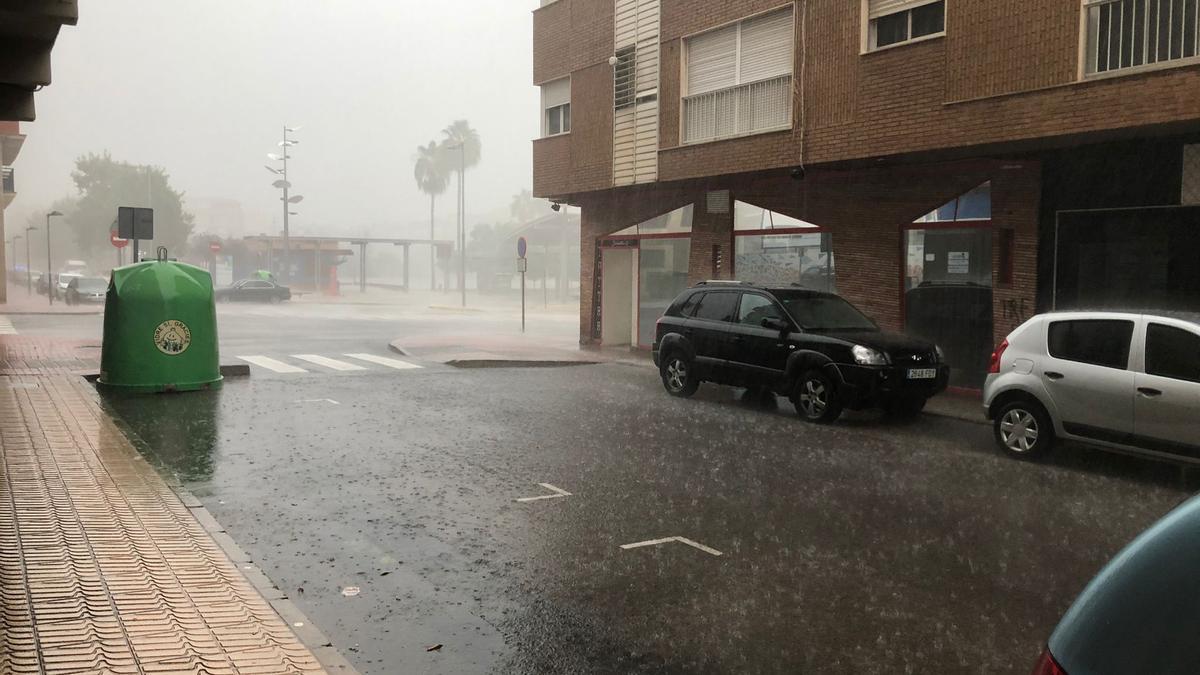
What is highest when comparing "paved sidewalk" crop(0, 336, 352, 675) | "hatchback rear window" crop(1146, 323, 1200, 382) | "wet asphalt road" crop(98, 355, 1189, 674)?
"hatchback rear window" crop(1146, 323, 1200, 382)

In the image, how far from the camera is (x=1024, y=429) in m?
9.60

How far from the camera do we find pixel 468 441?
33.4 feet

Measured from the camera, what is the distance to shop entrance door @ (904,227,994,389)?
14.4 m

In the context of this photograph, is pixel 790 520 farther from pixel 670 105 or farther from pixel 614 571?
pixel 670 105

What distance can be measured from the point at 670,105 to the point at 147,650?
16.2 meters

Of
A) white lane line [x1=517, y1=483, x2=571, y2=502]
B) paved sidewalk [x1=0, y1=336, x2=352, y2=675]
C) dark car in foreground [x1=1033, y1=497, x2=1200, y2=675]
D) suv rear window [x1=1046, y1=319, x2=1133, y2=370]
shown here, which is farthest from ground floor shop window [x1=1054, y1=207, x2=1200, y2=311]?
dark car in foreground [x1=1033, y1=497, x2=1200, y2=675]

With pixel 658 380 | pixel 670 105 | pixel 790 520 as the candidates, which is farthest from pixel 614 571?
pixel 670 105

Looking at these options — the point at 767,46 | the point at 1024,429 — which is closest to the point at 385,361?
the point at 767,46

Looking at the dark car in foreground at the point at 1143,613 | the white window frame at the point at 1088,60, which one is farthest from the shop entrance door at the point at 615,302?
the dark car in foreground at the point at 1143,613

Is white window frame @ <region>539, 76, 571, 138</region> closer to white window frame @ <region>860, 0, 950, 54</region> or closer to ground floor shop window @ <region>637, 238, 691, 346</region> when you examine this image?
ground floor shop window @ <region>637, 238, 691, 346</region>

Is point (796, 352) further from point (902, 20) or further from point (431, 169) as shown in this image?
point (431, 169)

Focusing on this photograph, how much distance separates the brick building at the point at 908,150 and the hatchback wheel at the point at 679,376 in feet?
12.2

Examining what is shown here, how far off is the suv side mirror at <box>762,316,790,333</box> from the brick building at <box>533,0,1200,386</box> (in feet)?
11.9

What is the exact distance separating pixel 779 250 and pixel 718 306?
455cm
